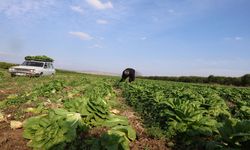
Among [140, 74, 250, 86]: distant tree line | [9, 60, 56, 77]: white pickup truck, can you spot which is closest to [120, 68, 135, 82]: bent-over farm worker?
[9, 60, 56, 77]: white pickup truck

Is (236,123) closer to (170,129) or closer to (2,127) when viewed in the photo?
(170,129)

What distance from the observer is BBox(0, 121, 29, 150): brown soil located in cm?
483

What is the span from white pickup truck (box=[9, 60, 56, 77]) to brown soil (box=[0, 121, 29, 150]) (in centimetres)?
1804

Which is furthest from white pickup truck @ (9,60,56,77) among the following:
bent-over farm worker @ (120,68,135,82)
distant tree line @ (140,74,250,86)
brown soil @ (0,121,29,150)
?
distant tree line @ (140,74,250,86)

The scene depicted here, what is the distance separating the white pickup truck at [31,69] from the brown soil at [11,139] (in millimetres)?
18038

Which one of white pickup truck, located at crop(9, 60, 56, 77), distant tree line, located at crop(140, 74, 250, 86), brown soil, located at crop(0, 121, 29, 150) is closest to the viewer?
brown soil, located at crop(0, 121, 29, 150)

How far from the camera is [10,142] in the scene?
499cm

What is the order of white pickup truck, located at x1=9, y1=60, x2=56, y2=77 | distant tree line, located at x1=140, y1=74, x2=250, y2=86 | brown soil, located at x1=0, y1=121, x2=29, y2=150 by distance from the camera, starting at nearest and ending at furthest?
1. brown soil, located at x1=0, y1=121, x2=29, y2=150
2. white pickup truck, located at x1=9, y1=60, x2=56, y2=77
3. distant tree line, located at x1=140, y1=74, x2=250, y2=86

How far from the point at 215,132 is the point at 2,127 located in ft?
13.7

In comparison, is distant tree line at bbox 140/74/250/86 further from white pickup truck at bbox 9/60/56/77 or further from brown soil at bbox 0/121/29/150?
brown soil at bbox 0/121/29/150

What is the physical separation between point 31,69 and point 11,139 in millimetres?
18857

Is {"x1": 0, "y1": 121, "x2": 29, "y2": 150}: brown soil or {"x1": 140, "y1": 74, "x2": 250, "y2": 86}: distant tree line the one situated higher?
{"x1": 140, "y1": 74, "x2": 250, "y2": 86}: distant tree line

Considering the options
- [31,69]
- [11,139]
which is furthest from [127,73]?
[11,139]

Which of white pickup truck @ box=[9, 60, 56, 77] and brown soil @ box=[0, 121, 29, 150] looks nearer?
brown soil @ box=[0, 121, 29, 150]
